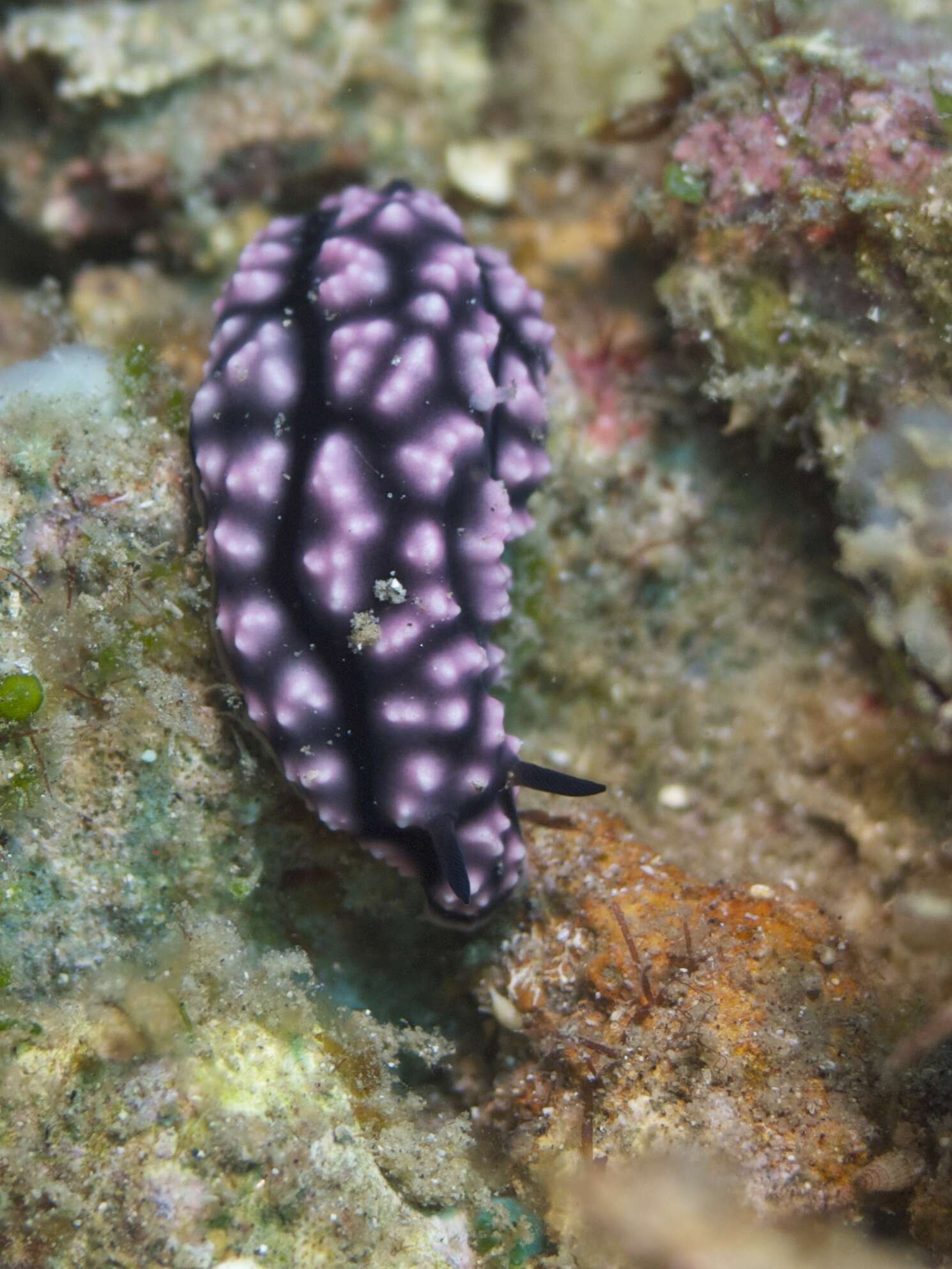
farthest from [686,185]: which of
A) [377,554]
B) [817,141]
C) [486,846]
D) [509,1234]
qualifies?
[509,1234]

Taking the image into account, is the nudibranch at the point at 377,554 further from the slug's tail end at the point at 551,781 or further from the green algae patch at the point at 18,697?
the green algae patch at the point at 18,697

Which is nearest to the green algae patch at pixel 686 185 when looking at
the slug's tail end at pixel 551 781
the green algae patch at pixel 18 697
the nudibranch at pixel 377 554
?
the nudibranch at pixel 377 554

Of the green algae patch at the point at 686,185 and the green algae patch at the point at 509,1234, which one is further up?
the green algae patch at the point at 686,185

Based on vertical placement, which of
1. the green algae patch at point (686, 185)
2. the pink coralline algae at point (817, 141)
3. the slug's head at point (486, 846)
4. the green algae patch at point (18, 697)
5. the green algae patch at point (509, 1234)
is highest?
the pink coralline algae at point (817, 141)

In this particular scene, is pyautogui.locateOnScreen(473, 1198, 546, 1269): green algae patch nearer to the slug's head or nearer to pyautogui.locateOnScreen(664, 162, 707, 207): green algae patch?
the slug's head

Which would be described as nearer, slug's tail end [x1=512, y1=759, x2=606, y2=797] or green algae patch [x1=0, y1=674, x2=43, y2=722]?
green algae patch [x1=0, y1=674, x2=43, y2=722]

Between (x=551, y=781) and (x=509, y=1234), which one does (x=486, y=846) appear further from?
(x=509, y=1234)

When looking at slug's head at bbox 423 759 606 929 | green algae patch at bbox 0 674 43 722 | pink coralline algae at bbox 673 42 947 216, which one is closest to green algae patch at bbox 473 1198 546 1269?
slug's head at bbox 423 759 606 929
